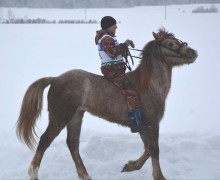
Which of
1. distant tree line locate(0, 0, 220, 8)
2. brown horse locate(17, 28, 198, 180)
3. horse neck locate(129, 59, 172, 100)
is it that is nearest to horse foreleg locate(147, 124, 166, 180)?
brown horse locate(17, 28, 198, 180)

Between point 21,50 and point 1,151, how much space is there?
1120 cm

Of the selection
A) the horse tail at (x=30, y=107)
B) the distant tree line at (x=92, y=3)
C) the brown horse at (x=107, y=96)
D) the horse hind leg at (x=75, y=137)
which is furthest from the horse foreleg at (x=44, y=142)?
the distant tree line at (x=92, y=3)

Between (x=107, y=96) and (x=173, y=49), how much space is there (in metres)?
0.99

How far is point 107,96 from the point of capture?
3.75 m

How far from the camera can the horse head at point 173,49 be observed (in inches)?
149

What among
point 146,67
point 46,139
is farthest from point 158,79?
point 46,139

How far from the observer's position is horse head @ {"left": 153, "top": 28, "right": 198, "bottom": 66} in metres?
3.78

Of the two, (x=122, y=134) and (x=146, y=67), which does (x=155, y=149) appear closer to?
(x=146, y=67)

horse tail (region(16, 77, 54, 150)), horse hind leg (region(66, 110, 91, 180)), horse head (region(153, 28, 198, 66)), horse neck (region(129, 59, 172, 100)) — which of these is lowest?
horse hind leg (region(66, 110, 91, 180))

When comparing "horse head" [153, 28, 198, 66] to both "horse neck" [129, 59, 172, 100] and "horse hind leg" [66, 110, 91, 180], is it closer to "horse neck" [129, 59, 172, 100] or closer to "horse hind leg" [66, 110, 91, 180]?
"horse neck" [129, 59, 172, 100]

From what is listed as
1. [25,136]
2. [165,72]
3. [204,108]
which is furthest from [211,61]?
[25,136]

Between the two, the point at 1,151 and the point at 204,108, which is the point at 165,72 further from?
the point at 204,108

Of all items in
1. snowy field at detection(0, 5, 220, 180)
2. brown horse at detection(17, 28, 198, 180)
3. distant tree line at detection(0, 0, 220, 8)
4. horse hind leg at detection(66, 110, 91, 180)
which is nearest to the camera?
brown horse at detection(17, 28, 198, 180)

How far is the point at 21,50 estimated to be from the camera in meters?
15.2
